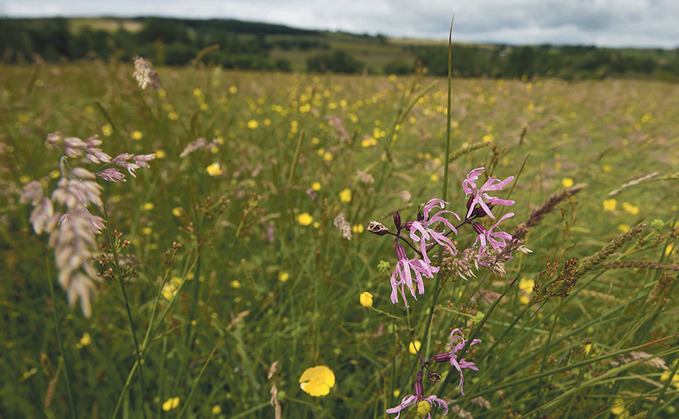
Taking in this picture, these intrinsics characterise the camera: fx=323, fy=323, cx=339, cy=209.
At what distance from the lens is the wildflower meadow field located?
0.68 m

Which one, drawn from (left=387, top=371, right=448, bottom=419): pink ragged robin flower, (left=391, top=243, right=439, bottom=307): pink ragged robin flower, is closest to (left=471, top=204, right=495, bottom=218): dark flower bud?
(left=391, top=243, right=439, bottom=307): pink ragged robin flower

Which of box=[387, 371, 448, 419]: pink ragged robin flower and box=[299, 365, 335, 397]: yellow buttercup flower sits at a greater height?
box=[387, 371, 448, 419]: pink ragged robin flower

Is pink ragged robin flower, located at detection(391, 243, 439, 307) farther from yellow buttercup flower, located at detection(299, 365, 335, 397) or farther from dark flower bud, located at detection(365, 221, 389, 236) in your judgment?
yellow buttercup flower, located at detection(299, 365, 335, 397)

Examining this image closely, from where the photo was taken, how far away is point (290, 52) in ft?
119

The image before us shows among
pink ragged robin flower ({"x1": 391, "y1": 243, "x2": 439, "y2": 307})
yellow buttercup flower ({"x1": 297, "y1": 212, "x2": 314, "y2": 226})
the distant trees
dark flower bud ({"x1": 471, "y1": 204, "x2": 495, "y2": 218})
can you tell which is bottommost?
yellow buttercup flower ({"x1": 297, "y1": 212, "x2": 314, "y2": 226})

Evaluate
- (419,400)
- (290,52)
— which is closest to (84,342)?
(419,400)

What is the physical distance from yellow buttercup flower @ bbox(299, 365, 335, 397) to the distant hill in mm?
1568

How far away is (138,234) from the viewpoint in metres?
2.19

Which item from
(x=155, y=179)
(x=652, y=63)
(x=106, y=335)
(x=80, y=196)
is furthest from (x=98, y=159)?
(x=652, y=63)

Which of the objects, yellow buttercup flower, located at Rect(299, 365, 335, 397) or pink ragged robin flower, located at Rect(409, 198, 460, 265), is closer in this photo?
pink ragged robin flower, located at Rect(409, 198, 460, 265)

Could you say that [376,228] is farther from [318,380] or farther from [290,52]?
[290,52]

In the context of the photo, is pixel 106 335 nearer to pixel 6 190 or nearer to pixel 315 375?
pixel 315 375

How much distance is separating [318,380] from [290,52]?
40.0 meters

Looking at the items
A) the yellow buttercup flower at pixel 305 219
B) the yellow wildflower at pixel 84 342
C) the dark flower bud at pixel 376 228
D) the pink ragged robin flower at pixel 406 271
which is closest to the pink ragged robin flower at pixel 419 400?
the pink ragged robin flower at pixel 406 271
